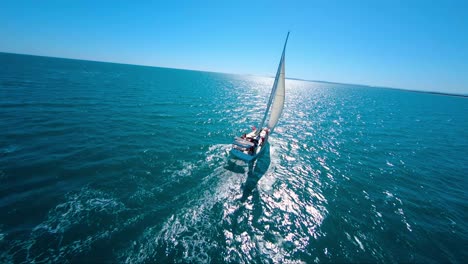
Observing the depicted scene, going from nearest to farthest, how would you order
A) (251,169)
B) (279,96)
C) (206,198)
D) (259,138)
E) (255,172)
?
(206,198)
(255,172)
(251,169)
(259,138)
(279,96)

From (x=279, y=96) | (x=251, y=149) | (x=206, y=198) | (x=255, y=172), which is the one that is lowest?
(x=206, y=198)

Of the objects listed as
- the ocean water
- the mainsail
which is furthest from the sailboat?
the ocean water

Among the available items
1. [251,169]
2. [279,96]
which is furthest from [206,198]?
[279,96]

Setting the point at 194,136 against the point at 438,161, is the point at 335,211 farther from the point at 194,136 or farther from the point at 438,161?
the point at 438,161

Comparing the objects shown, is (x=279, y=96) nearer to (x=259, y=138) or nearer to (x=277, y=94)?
(x=277, y=94)

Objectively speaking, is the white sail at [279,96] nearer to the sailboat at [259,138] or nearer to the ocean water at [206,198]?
the sailboat at [259,138]

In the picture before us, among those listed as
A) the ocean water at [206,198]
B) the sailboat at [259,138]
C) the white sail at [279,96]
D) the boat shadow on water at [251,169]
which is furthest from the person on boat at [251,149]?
the white sail at [279,96]

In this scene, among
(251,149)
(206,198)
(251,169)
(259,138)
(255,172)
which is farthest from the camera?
(259,138)

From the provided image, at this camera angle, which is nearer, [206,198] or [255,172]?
[206,198]

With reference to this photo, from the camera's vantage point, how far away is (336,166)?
25203 millimetres

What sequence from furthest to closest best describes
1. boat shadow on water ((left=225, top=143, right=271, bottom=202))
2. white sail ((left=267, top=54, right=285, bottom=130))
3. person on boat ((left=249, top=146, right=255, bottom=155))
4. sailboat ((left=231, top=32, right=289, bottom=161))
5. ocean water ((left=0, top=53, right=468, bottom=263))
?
white sail ((left=267, top=54, right=285, bottom=130)) < person on boat ((left=249, top=146, right=255, bottom=155)) < sailboat ((left=231, top=32, right=289, bottom=161)) < boat shadow on water ((left=225, top=143, right=271, bottom=202)) < ocean water ((left=0, top=53, right=468, bottom=263))

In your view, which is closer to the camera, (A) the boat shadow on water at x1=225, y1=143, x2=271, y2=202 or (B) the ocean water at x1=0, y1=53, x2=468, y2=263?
(B) the ocean water at x1=0, y1=53, x2=468, y2=263

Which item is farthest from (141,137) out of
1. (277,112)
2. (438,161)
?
(438,161)

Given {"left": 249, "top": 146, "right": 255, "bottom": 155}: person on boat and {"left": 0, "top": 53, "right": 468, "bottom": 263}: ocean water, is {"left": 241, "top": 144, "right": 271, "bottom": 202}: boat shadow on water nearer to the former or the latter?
{"left": 0, "top": 53, "right": 468, "bottom": 263}: ocean water
